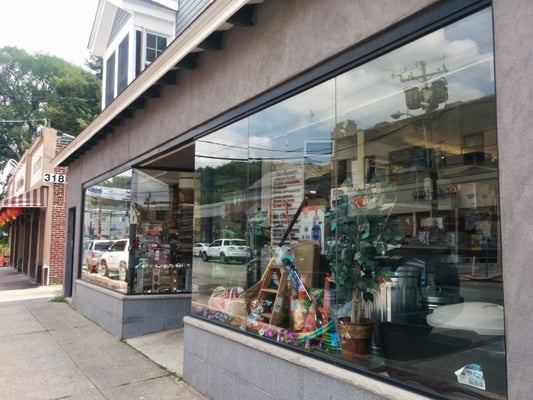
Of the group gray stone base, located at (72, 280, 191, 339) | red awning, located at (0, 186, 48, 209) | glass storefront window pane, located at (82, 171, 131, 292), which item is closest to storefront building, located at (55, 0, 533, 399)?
gray stone base, located at (72, 280, 191, 339)

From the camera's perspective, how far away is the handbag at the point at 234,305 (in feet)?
16.8

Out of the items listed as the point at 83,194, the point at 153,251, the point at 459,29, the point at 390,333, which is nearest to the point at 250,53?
the point at 459,29

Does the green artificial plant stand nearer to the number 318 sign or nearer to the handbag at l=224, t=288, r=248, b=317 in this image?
the handbag at l=224, t=288, r=248, b=317

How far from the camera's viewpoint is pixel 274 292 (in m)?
4.81

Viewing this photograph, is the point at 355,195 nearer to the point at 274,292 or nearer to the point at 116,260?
the point at 274,292

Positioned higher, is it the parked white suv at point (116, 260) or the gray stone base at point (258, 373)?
the parked white suv at point (116, 260)

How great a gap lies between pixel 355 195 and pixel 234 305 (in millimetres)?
2113

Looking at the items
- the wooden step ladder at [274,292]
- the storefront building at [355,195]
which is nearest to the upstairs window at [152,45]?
the storefront building at [355,195]

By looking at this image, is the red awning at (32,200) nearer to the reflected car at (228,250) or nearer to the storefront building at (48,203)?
the storefront building at (48,203)

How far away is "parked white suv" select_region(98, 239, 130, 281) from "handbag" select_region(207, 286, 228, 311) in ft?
10.3

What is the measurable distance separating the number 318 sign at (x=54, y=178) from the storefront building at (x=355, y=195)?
36.6 ft

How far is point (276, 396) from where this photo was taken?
4012 mm

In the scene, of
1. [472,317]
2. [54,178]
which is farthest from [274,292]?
[54,178]

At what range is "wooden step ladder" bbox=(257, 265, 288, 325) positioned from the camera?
462cm
